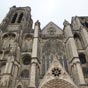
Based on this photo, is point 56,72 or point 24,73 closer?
point 56,72

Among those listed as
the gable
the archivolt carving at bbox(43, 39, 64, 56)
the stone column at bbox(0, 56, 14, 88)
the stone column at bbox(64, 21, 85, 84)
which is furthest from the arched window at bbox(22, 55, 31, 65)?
the gable

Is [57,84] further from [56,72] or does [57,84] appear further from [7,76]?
[7,76]

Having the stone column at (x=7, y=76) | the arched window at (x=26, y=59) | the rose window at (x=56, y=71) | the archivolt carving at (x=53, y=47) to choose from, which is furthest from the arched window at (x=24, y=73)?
the archivolt carving at (x=53, y=47)

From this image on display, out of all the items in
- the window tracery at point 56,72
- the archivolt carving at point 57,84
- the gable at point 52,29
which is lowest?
the archivolt carving at point 57,84

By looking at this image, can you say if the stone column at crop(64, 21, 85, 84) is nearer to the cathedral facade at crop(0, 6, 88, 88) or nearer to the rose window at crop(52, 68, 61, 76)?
the cathedral facade at crop(0, 6, 88, 88)

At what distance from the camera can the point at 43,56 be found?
18.2 meters

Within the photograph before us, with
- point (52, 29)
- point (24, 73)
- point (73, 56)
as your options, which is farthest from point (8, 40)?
point (73, 56)

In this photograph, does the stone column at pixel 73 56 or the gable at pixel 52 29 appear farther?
the gable at pixel 52 29

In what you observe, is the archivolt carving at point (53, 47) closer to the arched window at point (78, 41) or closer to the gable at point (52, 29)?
the gable at point (52, 29)

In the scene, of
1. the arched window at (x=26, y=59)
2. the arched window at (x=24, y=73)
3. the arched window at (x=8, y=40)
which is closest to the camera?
the arched window at (x=24, y=73)

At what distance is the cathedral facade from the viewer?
14.3 meters

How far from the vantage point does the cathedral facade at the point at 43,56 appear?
46.9ft

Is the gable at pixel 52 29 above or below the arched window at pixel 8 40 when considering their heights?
above

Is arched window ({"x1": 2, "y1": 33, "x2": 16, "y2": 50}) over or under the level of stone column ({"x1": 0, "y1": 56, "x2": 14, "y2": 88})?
over
